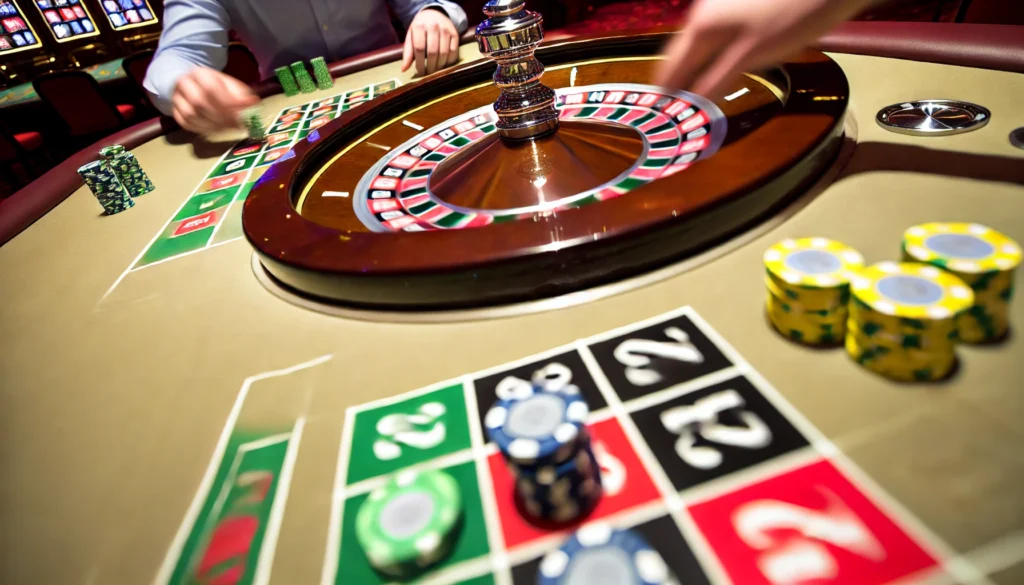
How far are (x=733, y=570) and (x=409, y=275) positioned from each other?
2.29ft

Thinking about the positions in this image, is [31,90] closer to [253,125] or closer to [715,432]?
[253,125]

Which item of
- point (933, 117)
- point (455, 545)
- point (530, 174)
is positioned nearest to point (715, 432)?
point (455, 545)

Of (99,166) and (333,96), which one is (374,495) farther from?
(333,96)

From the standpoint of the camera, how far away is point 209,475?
2.89ft

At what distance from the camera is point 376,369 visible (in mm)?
1001

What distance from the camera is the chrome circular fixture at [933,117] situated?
125cm

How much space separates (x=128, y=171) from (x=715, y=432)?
225 centimetres

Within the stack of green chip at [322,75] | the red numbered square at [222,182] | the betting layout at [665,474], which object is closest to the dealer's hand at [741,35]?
the betting layout at [665,474]

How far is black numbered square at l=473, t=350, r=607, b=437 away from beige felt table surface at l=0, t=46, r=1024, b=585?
4 cm

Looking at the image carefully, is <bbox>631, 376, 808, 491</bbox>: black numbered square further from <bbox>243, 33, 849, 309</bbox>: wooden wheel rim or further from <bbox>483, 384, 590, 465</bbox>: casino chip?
<bbox>243, 33, 849, 309</bbox>: wooden wheel rim

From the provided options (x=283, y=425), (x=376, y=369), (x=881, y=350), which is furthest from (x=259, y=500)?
(x=881, y=350)

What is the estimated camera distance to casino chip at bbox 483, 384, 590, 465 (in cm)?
62

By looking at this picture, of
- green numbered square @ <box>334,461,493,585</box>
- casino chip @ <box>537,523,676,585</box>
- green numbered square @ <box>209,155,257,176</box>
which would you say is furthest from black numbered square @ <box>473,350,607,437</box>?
green numbered square @ <box>209,155,257,176</box>

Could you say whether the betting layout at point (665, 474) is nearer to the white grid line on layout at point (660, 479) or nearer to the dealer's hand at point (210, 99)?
the white grid line on layout at point (660, 479)
